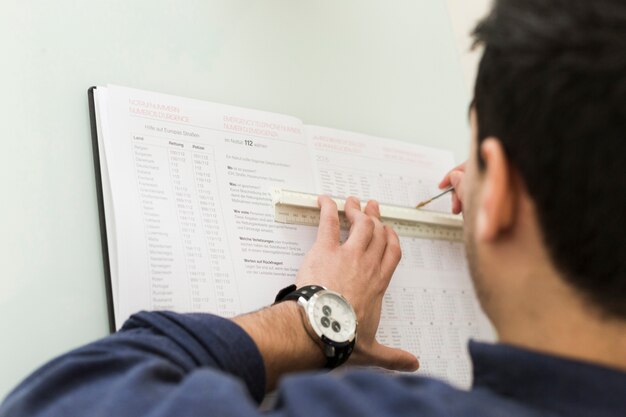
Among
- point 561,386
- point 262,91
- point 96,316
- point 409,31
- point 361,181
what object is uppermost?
point 409,31

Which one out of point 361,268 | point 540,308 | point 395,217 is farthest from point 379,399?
point 395,217

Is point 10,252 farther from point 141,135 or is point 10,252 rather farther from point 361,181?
point 361,181

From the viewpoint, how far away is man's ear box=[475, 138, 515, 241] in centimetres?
52

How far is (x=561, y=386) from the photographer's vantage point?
49 cm

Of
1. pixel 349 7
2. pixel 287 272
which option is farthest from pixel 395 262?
pixel 349 7

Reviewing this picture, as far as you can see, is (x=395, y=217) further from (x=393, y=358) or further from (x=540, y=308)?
(x=540, y=308)

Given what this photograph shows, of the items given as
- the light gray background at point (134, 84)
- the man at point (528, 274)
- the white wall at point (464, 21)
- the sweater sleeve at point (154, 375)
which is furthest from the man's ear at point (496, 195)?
the white wall at point (464, 21)

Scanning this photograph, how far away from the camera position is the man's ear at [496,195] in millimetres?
523

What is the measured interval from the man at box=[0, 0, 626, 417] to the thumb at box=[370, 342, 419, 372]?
1.06ft

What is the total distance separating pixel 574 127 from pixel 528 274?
13cm

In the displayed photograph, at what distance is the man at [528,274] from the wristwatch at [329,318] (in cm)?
21

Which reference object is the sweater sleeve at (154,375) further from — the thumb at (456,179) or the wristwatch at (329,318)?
the thumb at (456,179)

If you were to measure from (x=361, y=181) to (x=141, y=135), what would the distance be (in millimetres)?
392

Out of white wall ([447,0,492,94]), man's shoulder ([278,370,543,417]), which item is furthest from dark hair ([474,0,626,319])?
white wall ([447,0,492,94])
